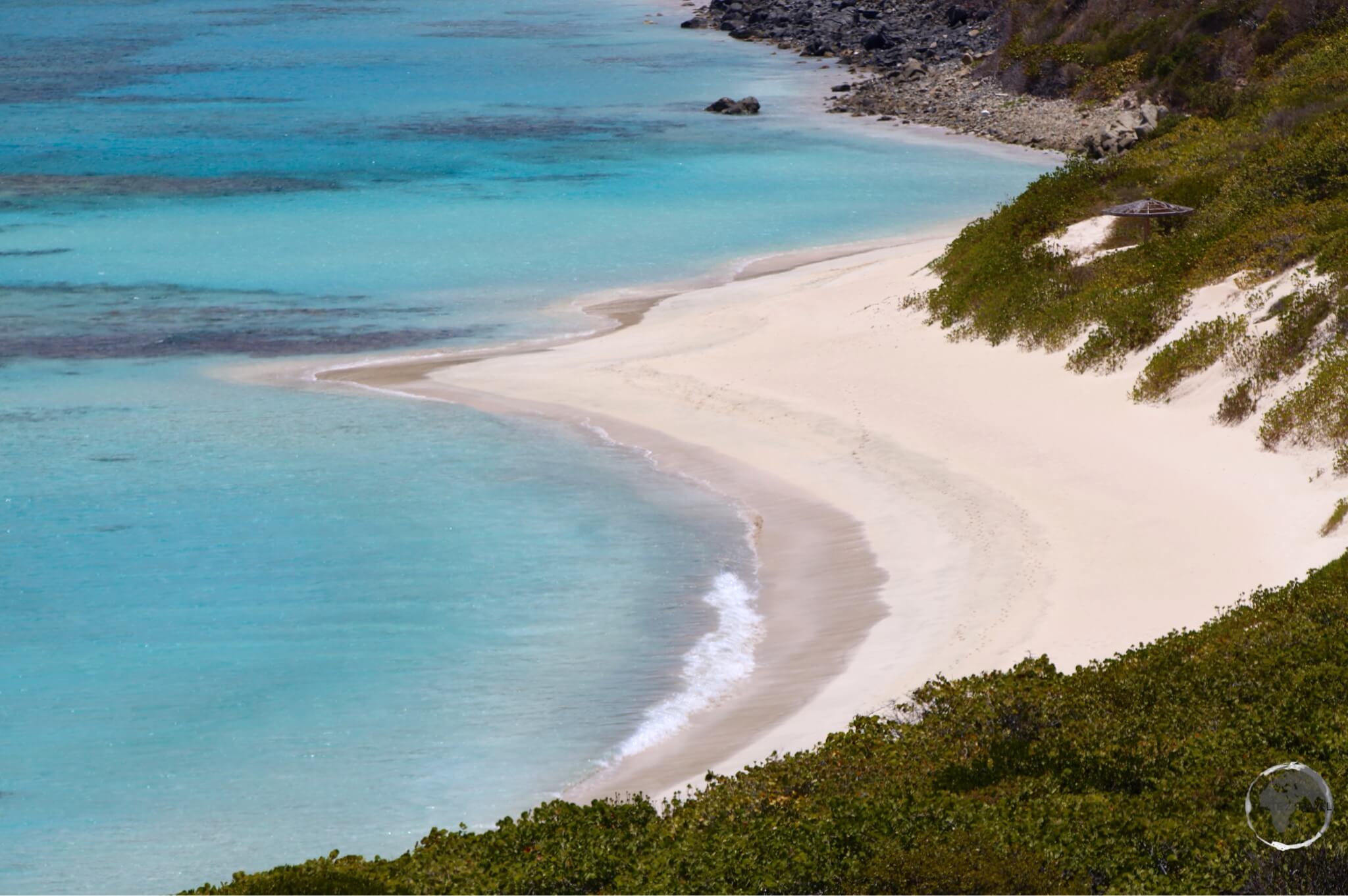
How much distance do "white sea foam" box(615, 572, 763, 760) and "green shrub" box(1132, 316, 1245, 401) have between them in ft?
22.0

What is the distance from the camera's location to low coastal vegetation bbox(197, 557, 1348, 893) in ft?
28.4

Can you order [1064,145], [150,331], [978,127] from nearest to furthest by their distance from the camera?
[150,331]
[1064,145]
[978,127]

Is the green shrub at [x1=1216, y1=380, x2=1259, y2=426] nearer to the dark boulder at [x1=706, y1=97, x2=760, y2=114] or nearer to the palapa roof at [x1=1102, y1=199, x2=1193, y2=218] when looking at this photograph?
the palapa roof at [x1=1102, y1=199, x2=1193, y2=218]

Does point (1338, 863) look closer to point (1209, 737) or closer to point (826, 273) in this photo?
point (1209, 737)

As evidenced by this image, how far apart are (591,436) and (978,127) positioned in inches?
1421

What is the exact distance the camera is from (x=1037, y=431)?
20.2m

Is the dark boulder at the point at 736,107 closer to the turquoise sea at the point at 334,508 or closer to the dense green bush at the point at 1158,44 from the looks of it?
the turquoise sea at the point at 334,508

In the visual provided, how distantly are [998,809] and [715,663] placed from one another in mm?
5988

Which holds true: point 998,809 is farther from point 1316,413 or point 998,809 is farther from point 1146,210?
point 1146,210

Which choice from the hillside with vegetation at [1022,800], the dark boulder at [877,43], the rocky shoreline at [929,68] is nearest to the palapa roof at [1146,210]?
the hillside with vegetation at [1022,800]

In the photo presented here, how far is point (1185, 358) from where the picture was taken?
20453mm

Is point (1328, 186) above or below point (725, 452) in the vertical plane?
above

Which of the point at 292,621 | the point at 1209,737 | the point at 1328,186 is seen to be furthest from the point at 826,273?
the point at 1209,737

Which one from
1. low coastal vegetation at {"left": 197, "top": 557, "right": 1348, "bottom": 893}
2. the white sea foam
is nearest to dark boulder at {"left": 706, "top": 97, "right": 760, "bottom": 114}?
the white sea foam
